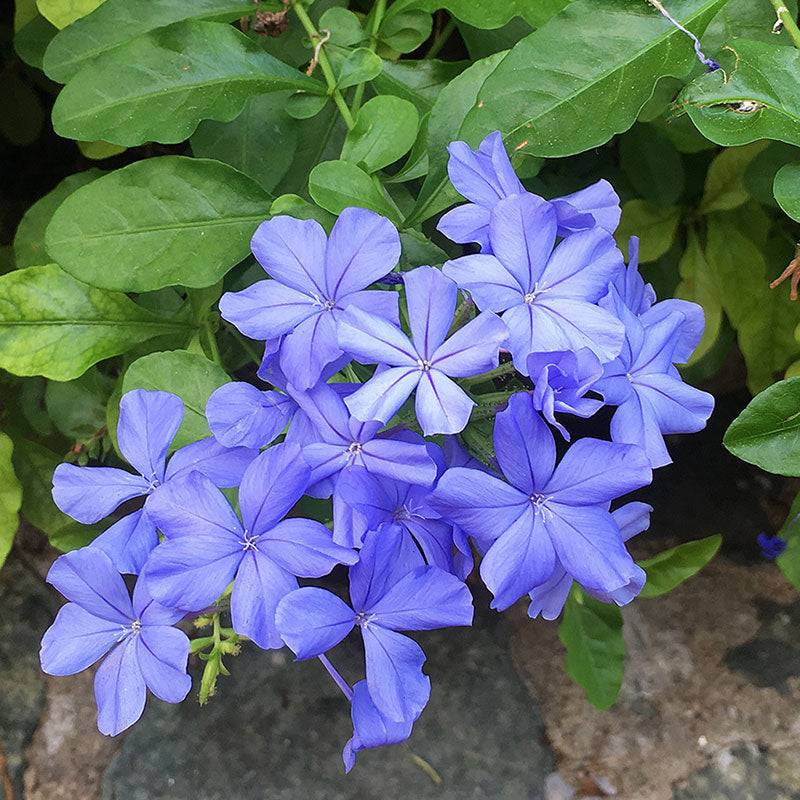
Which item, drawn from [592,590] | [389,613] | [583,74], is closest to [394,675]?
[389,613]

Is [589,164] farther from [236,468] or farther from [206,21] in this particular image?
[236,468]

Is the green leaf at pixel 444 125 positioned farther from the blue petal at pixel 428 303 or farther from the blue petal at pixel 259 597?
the blue petal at pixel 259 597

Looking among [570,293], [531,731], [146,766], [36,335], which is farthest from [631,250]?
[146,766]

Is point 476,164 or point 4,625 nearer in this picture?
point 476,164

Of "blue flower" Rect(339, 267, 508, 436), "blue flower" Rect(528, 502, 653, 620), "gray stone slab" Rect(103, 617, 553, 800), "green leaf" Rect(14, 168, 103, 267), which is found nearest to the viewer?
"blue flower" Rect(339, 267, 508, 436)

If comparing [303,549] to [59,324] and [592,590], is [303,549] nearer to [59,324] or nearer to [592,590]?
[592,590]

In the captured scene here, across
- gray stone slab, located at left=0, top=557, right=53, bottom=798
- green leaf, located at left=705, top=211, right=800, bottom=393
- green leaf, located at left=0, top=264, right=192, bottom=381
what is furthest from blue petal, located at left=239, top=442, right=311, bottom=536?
gray stone slab, located at left=0, top=557, right=53, bottom=798

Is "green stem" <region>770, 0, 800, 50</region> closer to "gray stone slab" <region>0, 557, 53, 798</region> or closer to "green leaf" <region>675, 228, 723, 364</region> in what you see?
"green leaf" <region>675, 228, 723, 364</region>
